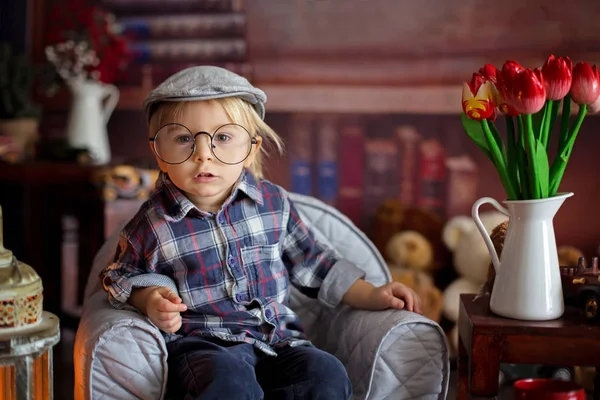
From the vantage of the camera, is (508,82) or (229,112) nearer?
(508,82)

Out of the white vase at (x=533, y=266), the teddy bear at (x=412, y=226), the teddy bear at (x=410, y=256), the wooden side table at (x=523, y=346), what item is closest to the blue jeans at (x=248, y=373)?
Result: the wooden side table at (x=523, y=346)

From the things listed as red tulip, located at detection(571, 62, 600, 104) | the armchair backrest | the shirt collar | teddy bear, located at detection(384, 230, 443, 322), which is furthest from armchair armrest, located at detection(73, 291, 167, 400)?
teddy bear, located at detection(384, 230, 443, 322)

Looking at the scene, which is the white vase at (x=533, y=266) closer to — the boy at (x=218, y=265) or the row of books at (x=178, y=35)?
the boy at (x=218, y=265)

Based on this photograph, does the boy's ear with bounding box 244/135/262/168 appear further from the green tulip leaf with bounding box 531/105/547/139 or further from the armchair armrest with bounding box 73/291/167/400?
the green tulip leaf with bounding box 531/105/547/139

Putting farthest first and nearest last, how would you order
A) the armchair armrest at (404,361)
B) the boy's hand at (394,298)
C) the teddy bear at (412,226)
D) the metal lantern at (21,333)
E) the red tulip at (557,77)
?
the teddy bear at (412,226) → the boy's hand at (394,298) → the armchair armrest at (404,361) → the red tulip at (557,77) → the metal lantern at (21,333)

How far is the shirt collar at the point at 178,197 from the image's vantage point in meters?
1.64

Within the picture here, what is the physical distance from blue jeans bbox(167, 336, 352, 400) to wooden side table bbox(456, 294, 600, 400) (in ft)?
0.81

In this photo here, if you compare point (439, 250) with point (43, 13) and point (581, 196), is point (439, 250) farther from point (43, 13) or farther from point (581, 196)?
point (43, 13)

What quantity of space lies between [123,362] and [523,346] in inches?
28.4

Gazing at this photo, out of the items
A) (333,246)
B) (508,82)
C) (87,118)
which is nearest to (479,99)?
(508,82)

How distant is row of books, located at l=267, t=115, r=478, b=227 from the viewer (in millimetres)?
3006

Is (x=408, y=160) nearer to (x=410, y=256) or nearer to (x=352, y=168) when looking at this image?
(x=352, y=168)

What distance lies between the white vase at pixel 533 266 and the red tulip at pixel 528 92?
0.58ft

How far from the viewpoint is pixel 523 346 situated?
1.46 meters
